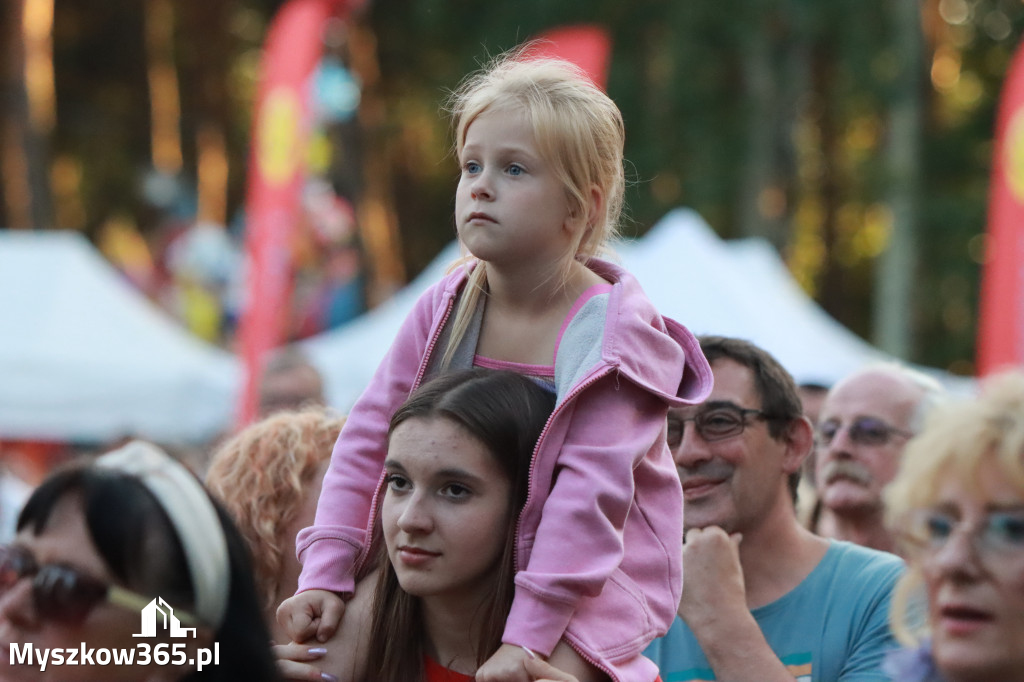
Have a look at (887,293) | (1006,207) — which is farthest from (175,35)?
(1006,207)

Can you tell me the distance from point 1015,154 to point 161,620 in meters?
9.76

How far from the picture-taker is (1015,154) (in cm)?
1051

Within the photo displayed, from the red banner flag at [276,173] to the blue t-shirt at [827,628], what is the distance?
7.04m

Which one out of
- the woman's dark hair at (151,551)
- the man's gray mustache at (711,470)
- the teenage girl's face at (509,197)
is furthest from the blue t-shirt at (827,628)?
the woman's dark hair at (151,551)

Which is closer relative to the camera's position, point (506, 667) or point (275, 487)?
point (506, 667)

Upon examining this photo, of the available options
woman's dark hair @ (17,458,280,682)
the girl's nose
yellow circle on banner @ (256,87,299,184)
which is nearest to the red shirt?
woman's dark hair @ (17,458,280,682)

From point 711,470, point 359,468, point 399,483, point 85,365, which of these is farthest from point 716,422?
point 85,365

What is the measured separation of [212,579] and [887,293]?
55.7ft

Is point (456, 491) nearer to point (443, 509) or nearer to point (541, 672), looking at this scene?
point (443, 509)

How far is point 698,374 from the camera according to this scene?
269 cm

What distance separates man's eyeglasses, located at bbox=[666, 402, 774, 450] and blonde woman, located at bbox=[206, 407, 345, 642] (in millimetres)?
898

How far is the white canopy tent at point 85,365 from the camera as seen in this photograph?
1220cm

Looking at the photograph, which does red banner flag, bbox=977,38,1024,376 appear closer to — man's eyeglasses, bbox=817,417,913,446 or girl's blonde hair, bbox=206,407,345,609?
man's eyeglasses, bbox=817,417,913,446

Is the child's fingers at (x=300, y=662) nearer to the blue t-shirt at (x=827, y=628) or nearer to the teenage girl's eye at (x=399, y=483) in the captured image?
the teenage girl's eye at (x=399, y=483)
